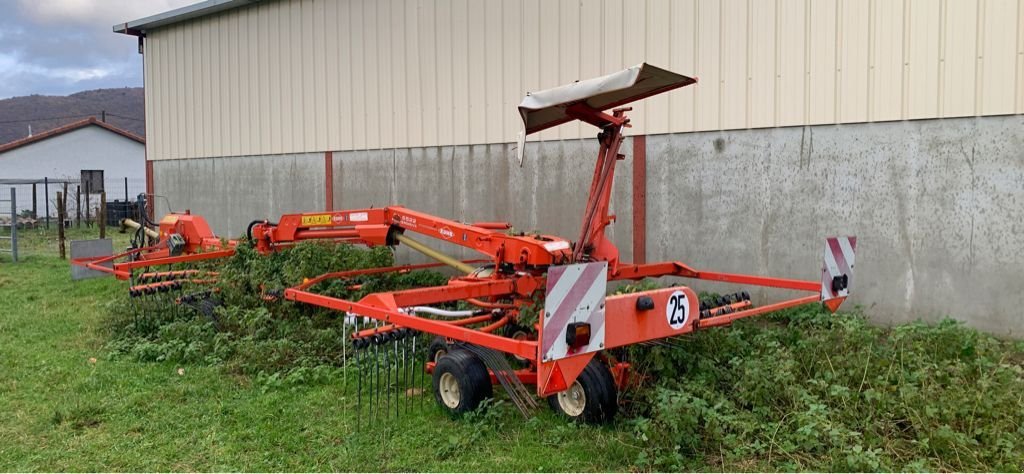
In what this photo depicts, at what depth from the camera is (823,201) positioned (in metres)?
7.14

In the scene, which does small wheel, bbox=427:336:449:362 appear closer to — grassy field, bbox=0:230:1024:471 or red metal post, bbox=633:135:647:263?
grassy field, bbox=0:230:1024:471

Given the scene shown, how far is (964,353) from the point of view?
543 cm

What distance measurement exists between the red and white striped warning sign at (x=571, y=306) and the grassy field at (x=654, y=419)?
69cm

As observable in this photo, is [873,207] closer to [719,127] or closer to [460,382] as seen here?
[719,127]

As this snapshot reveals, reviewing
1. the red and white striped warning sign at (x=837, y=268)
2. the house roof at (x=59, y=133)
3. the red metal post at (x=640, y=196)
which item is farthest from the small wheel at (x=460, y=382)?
the house roof at (x=59, y=133)

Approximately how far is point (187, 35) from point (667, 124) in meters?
9.79

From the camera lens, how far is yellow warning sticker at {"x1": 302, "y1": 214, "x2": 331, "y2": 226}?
705 centimetres

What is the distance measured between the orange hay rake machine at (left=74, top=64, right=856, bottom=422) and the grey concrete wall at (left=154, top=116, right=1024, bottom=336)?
1449mm

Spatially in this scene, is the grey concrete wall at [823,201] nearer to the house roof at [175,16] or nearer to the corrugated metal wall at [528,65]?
the corrugated metal wall at [528,65]

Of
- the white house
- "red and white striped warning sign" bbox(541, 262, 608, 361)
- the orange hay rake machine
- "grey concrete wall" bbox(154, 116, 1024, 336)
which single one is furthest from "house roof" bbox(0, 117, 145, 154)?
"red and white striped warning sign" bbox(541, 262, 608, 361)

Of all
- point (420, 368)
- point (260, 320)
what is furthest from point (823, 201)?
point (260, 320)

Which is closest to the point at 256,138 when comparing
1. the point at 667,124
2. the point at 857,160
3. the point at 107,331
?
the point at 107,331

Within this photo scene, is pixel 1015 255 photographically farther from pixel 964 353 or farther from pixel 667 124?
pixel 667 124

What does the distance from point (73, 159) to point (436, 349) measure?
1330 inches
